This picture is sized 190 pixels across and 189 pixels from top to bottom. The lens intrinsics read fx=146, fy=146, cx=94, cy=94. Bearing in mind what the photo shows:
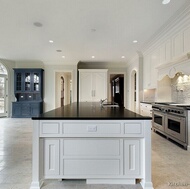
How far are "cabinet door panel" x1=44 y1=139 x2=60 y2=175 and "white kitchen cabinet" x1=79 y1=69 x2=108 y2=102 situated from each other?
5.67 metres

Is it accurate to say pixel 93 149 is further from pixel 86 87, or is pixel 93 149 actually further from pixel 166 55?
pixel 86 87

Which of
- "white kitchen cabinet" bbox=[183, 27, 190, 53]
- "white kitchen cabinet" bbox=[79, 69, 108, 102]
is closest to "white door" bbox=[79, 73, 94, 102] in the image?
"white kitchen cabinet" bbox=[79, 69, 108, 102]

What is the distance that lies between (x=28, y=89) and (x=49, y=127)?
6.38 metres

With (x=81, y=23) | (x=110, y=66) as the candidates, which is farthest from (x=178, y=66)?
(x=110, y=66)

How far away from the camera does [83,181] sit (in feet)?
6.29

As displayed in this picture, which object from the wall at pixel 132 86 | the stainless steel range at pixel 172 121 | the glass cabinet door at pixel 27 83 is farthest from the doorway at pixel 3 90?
the stainless steel range at pixel 172 121

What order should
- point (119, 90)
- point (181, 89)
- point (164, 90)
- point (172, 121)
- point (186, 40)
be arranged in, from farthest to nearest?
point (119, 90) < point (164, 90) < point (181, 89) < point (172, 121) < point (186, 40)

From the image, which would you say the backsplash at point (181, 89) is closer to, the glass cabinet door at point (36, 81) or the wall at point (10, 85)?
the glass cabinet door at point (36, 81)

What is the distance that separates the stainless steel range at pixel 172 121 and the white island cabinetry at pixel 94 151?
1.79 m

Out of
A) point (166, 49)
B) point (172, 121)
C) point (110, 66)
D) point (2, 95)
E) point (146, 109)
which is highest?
point (110, 66)

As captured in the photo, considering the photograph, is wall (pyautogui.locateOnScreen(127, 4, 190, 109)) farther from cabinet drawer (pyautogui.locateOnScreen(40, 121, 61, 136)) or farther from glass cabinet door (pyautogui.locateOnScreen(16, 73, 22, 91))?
glass cabinet door (pyautogui.locateOnScreen(16, 73, 22, 91))

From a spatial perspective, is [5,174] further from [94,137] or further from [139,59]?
[139,59]

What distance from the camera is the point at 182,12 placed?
9.66 feet

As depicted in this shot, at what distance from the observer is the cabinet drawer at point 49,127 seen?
172cm
